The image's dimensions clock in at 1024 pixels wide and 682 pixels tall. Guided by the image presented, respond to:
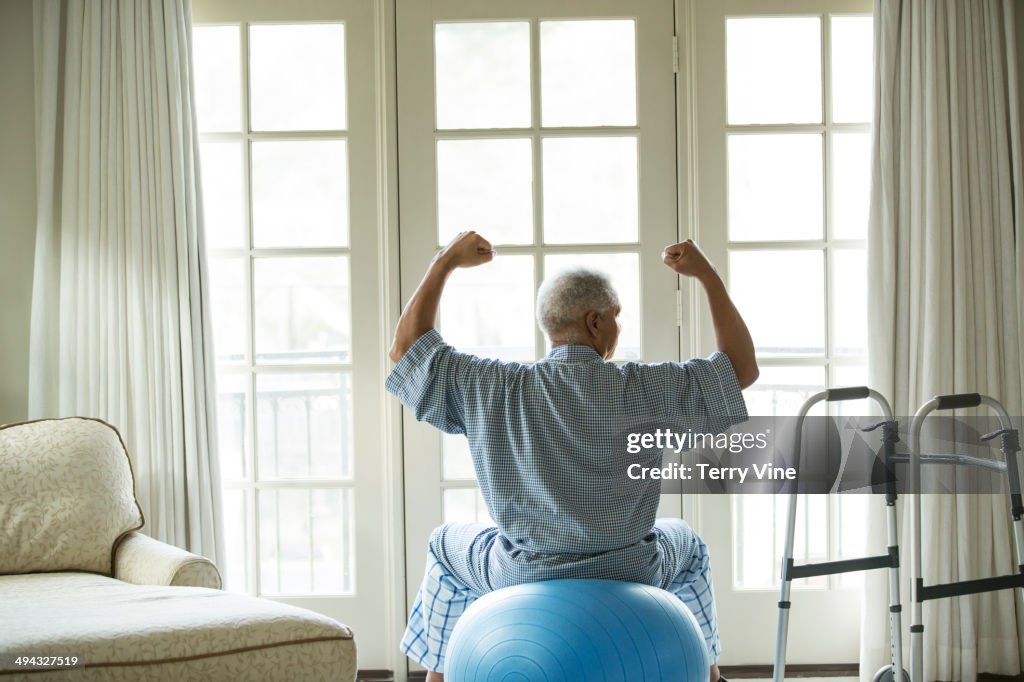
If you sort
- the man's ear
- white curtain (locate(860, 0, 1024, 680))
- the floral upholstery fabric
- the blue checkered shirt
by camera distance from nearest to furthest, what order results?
the floral upholstery fabric, the blue checkered shirt, the man's ear, white curtain (locate(860, 0, 1024, 680))

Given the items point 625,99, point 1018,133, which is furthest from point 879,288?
point 625,99

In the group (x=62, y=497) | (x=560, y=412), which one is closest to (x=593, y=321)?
(x=560, y=412)

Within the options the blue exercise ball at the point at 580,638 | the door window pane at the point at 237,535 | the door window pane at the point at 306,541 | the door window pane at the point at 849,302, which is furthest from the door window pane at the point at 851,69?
the door window pane at the point at 237,535

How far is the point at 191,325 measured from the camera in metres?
2.82

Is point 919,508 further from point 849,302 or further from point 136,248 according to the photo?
Result: point 136,248

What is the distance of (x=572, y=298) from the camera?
2.06 metres

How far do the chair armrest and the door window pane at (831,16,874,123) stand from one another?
2.41m

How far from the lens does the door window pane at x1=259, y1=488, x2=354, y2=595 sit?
2.96 meters

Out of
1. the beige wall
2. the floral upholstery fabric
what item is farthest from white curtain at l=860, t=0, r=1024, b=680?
the beige wall

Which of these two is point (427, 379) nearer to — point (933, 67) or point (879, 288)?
point (879, 288)

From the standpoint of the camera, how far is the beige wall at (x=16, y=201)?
9.53ft

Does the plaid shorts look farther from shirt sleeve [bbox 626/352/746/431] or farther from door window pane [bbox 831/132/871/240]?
door window pane [bbox 831/132/871/240]

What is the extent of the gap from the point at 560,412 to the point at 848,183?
1.57m

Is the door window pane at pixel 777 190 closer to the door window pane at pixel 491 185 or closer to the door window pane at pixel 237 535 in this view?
the door window pane at pixel 491 185
